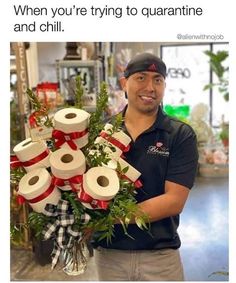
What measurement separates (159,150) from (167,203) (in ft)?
0.37

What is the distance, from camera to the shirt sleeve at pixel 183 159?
0.74 meters

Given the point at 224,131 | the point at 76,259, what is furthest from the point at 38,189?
the point at 224,131

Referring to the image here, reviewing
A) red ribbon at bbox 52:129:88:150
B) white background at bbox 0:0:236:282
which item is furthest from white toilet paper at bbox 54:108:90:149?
white background at bbox 0:0:236:282

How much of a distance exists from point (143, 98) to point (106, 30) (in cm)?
18

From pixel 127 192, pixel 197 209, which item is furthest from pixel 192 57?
pixel 127 192

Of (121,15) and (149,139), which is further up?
(121,15)

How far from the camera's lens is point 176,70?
355 centimetres

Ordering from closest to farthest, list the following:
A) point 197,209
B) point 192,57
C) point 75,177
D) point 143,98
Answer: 1. point 75,177
2. point 143,98
3. point 197,209
4. point 192,57

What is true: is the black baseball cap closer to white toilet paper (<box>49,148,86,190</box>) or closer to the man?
the man

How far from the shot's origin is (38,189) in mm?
554

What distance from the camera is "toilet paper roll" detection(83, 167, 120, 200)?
547 millimetres

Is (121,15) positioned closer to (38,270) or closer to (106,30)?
(106,30)

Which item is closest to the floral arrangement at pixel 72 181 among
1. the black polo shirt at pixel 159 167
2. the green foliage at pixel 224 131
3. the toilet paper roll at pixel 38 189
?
the toilet paper roll at pixel 38 189

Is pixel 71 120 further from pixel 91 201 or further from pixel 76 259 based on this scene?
pixel 76 259
